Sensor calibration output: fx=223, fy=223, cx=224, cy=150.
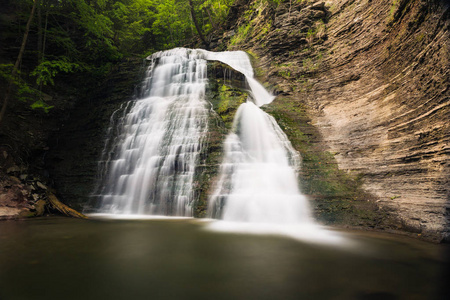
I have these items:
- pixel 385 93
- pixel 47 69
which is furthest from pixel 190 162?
pixel 47 69

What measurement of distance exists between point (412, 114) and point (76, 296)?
657 centimetres

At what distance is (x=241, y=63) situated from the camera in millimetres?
13414

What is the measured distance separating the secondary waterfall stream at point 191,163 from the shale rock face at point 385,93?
5.59 feet

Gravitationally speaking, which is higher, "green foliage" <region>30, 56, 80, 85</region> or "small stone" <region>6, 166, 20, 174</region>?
"green foliage" <region>30, 56, 80, 85</region>

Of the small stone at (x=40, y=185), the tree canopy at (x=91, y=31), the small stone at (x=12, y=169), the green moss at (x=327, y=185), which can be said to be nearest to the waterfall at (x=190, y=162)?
the green moss at (x=327, y=185)

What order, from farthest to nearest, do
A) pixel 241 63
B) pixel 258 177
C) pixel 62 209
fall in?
pixel 241 63
pixel 62 209
pixel 258 177

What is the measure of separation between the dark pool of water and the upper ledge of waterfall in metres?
7.54

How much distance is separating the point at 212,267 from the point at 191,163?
452 cm

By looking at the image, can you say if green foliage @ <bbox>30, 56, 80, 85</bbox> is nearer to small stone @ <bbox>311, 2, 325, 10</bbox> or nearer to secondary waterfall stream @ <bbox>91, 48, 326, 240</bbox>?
secondary waterfall stream @ <bbox>91, 48, 326, 240</bbox>

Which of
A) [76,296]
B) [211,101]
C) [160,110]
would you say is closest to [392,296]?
[76,296]

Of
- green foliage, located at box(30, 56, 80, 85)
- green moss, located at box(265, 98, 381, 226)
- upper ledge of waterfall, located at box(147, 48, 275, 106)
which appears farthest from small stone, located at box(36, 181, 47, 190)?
green moss, located at box(265, 98, 381, 226)

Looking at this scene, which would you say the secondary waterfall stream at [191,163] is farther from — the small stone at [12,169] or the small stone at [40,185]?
the small stone at [12,169]

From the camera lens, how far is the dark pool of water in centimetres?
202

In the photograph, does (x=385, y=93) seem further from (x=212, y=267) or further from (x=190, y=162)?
(x=212, y=267)
